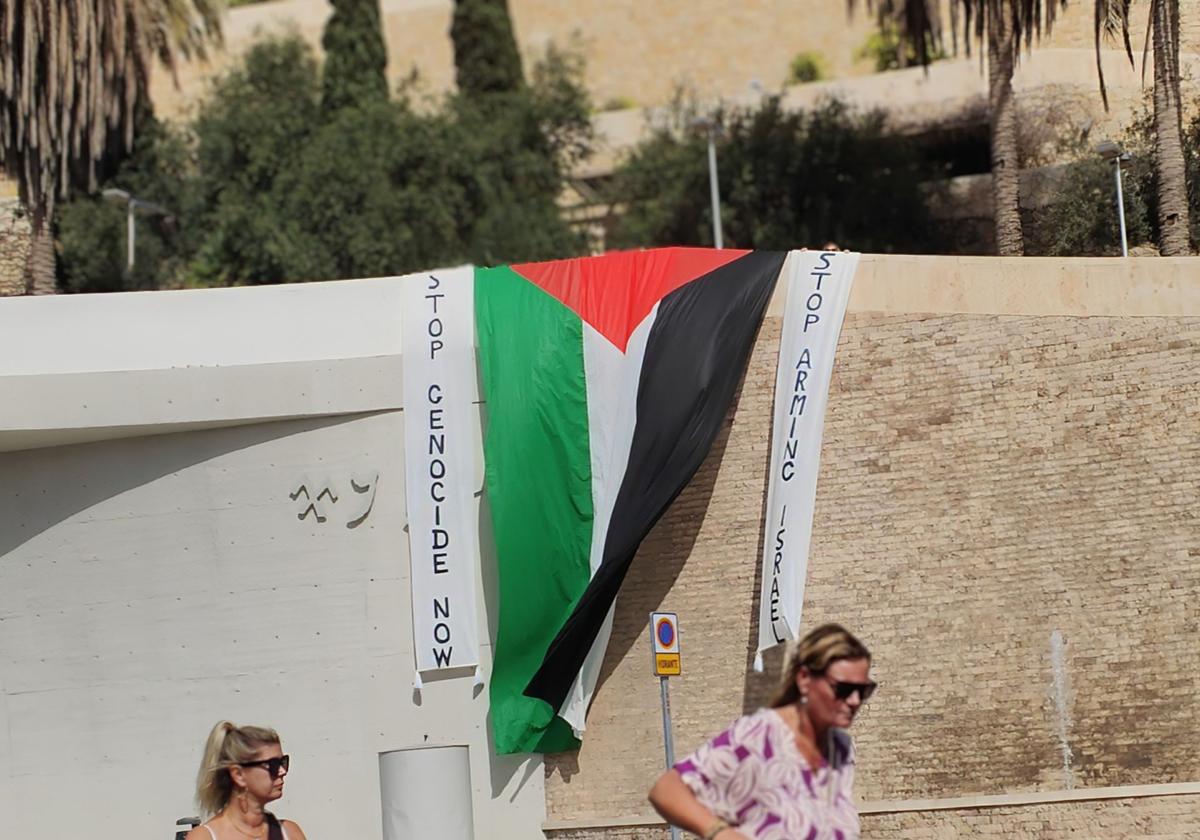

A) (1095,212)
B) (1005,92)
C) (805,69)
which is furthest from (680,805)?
(805,69)

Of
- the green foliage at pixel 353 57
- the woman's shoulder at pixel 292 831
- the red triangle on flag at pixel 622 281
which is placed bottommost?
the woman's shoulder at pixel 292 831

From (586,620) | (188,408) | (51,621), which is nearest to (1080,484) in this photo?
(586,620)

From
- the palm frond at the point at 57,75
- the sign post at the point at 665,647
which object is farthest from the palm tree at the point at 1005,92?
the palm frond at the point at 57,75

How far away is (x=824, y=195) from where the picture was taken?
32312 millimetres

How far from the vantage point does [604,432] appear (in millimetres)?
17125

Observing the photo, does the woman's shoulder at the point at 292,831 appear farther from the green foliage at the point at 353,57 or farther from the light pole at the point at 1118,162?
the green foliage at the point at 353,57

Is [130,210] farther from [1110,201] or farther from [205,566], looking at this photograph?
[1110,201]

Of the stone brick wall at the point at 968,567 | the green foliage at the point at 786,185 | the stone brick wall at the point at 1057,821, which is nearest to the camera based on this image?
the stone brick wall at the point at 1057,821

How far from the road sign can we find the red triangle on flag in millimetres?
3845

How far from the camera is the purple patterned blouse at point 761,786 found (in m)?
5.19

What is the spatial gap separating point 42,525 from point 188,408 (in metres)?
2.04

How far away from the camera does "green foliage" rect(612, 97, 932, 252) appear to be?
31500mm

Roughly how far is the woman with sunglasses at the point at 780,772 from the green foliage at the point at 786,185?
86.9 feet

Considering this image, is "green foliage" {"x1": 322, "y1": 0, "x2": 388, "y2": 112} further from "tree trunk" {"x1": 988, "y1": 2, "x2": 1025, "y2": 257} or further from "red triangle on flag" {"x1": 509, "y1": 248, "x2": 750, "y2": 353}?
"red triangle on flag" {"x1": 509, "y1": 248, "x2": 750, "y2": 353}
